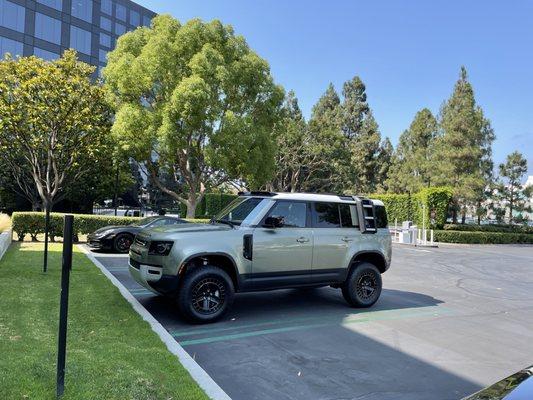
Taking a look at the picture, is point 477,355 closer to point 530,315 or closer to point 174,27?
point 530,315

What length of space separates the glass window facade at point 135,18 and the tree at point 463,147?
1885 inches

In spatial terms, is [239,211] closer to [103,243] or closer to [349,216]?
[349,216]

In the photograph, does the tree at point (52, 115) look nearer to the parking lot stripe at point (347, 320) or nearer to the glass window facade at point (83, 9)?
the parking lot stripe at point (347, 320)

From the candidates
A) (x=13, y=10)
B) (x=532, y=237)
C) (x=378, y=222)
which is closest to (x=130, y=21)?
(x=13, y=10)

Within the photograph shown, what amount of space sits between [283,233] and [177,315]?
7.08 feet

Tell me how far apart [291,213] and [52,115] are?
16916 mm

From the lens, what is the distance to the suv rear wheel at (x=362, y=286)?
8.19 m

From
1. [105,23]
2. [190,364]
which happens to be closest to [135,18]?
[105,23]

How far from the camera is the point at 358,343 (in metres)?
6.12

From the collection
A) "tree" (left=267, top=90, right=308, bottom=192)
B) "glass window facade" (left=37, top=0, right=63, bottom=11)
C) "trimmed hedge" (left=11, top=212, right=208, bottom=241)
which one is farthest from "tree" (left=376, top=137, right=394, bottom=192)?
"glass window facade" (left=37, top=0, right=63, bottom=11)

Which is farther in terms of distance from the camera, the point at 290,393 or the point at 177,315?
the point at 177,315

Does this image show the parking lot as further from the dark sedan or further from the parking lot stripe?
the dark sedan

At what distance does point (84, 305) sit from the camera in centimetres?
688

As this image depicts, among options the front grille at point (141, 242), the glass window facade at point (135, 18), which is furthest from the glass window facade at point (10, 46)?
the front grille at point (141, 242)
